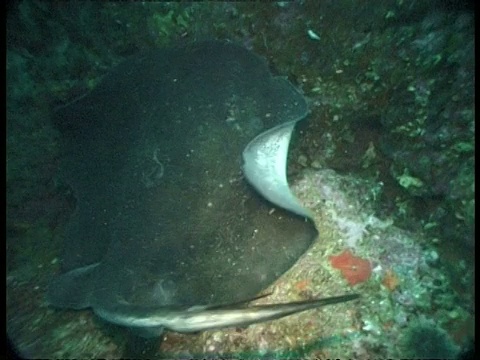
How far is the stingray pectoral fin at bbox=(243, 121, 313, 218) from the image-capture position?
9.67 ft

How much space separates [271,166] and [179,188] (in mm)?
1014

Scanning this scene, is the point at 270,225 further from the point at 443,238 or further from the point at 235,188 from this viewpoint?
the point at 443,238

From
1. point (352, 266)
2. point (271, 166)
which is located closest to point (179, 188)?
point (271, 166)

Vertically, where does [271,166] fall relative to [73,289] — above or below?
above

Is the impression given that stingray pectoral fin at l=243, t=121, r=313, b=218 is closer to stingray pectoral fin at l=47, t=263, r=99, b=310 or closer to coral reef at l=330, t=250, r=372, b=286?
coral reef at l=330, t=250, r=372, b=286

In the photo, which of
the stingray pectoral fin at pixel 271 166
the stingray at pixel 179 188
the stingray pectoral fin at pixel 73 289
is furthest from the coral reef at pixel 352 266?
the stingray pectoral fin at pixel 73 289

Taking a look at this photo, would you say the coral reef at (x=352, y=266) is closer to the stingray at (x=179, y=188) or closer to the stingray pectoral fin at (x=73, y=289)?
the stingray at (x=179, y=188)

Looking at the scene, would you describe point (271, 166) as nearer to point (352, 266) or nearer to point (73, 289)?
point (352, 266)

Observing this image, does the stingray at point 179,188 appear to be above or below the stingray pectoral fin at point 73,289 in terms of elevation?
above

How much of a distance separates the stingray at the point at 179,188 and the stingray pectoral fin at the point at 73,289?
12mm

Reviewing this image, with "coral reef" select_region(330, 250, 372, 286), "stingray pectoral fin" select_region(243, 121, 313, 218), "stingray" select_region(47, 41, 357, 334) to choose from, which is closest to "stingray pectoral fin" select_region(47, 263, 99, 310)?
"stingray" select_region(47, 41, 357, 334)

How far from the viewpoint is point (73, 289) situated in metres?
2.97

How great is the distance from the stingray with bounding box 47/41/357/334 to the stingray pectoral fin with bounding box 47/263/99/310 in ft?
0.04

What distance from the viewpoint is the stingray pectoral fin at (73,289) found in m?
2.89
